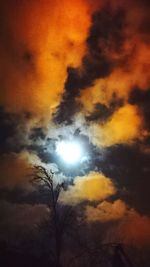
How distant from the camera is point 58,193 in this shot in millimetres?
36656

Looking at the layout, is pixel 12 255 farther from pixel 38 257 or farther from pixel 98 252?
pixel 98 252

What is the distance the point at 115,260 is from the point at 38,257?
36.8ft

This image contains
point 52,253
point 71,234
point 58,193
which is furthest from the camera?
point 52,253

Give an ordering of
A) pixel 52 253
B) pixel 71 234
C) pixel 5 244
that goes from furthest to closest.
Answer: pixel 52 253
pixel 71 234
pixel 5 244

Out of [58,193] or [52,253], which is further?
[52,253]

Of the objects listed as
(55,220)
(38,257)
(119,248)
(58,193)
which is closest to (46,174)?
(58,193)

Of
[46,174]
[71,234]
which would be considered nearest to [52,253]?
[71,234]

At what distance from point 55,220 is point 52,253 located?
26.6 ft

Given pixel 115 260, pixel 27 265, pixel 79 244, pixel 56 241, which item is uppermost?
pixel 79 244

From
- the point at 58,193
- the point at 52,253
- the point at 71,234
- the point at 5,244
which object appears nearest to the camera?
the point at 5,244

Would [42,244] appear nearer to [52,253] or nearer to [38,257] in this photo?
[52,253]

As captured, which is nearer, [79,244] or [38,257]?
[38,257]

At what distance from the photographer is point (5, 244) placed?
33.9 metres

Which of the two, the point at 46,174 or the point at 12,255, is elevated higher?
the point at 46,174
